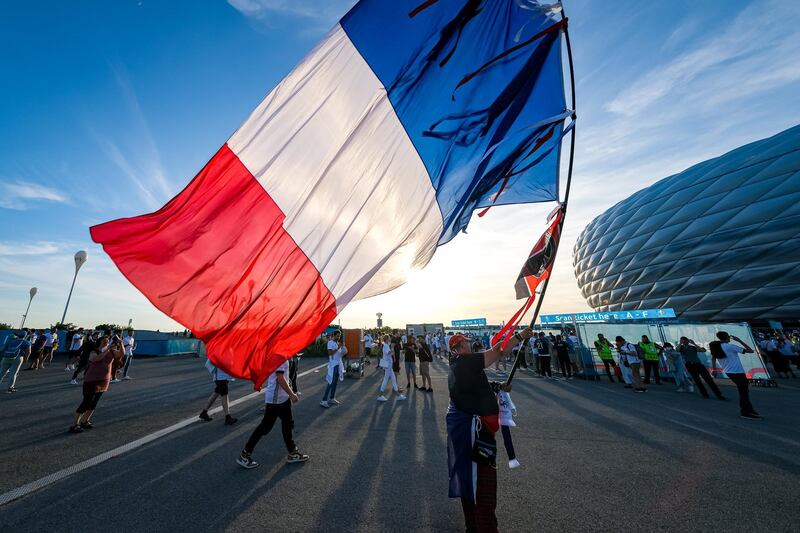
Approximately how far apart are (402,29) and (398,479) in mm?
5170

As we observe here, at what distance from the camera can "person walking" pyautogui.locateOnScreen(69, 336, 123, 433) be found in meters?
5.75

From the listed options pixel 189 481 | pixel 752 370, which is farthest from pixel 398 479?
pixel 752 370

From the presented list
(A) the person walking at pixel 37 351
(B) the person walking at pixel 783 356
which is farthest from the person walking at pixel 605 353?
(A) the person walking at pixel 37 351

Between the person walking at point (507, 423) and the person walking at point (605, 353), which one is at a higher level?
the person walking at point (605, 353)

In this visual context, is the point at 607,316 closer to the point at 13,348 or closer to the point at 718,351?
the point at 718,351

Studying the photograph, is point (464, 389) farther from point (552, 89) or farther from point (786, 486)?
point (786, 486)

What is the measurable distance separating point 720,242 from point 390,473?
4677 cm

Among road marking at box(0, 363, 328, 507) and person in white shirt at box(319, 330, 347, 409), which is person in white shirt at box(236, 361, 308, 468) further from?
person in white shirt at box(319, 330, 347, 409)

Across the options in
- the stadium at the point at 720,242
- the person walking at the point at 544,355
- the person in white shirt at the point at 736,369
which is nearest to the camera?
the person in white shirt at the point at 736,369

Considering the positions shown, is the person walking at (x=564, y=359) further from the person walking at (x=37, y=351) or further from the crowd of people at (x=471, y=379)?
the person walking at (x=37, y=351)

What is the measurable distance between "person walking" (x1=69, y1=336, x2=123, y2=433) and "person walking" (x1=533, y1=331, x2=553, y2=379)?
581 inches

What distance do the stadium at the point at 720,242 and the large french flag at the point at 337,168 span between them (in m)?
44.1

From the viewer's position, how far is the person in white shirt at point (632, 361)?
33.9 ft

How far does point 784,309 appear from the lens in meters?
30.3
